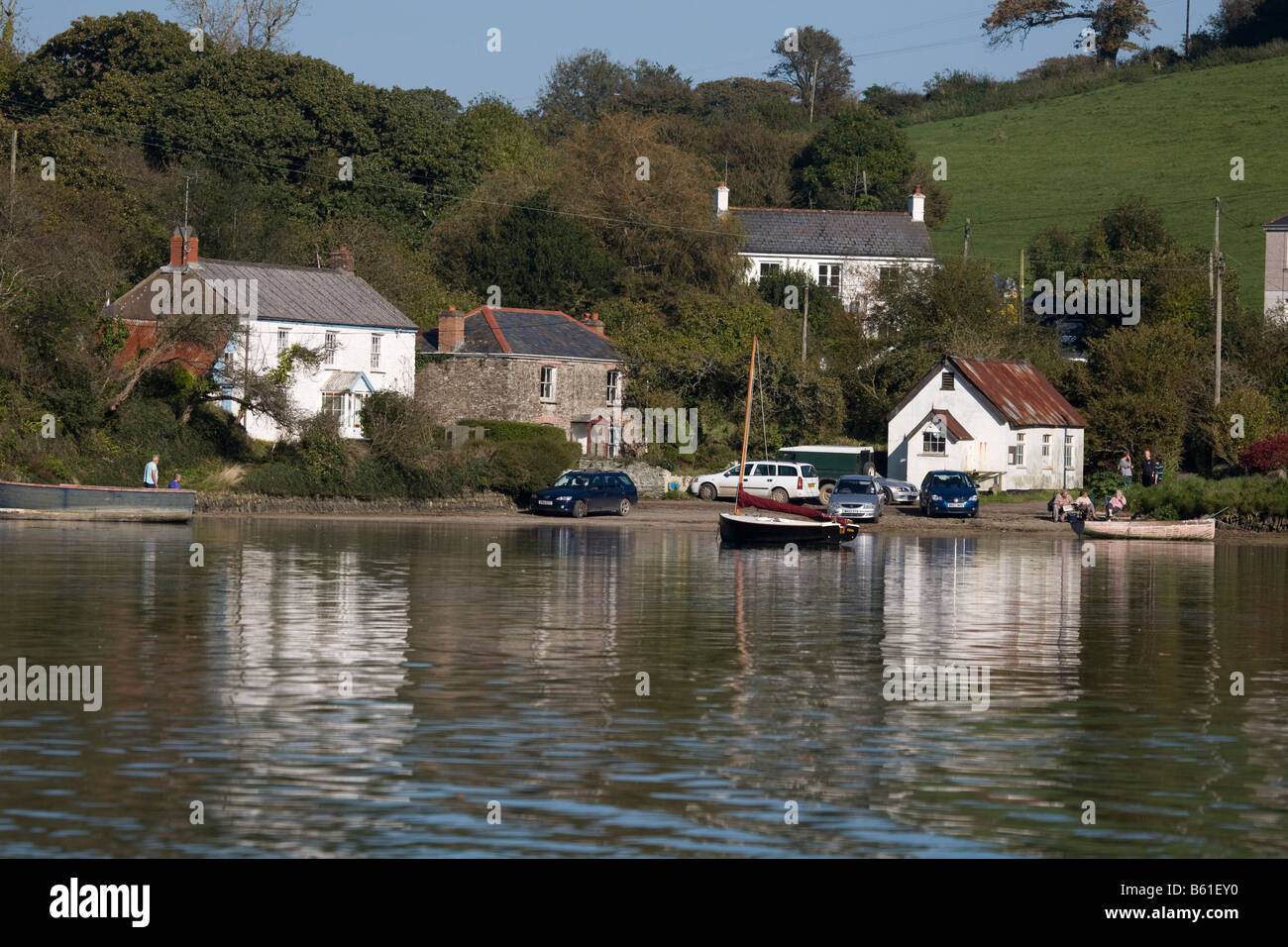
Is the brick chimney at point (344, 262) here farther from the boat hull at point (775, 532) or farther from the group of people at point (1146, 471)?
the group of people at point (1146, 471)

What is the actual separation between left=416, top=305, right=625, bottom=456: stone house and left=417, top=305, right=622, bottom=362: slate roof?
1.7 inches

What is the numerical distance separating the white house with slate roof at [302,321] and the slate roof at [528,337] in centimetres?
311

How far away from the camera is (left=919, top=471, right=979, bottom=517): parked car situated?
198ft

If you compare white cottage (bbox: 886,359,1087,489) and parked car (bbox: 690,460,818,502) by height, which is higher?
white cottage (bbox: 886,359,1087,489)

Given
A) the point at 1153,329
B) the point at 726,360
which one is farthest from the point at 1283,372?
the point at 726,360

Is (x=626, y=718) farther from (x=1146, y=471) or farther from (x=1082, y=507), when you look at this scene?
(x=1146, y=471)

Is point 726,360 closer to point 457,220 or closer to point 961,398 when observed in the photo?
point 961,398

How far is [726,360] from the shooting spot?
76.2 m

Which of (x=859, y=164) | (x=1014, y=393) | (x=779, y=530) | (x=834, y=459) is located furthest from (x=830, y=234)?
(x=779, y=530)

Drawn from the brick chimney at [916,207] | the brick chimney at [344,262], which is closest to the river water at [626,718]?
the brick chimney at [344,262]

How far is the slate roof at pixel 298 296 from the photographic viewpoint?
65125mm

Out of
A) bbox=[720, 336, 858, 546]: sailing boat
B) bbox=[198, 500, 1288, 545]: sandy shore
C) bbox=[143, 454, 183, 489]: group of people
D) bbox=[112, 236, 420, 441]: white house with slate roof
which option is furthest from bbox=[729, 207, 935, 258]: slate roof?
bbox=[720, 336, 858, 546]: sailing boat

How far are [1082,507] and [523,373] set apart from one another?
26.0 metres

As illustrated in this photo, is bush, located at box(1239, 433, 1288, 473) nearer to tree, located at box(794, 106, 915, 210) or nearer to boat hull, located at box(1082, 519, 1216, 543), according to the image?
boat hull, located at box(1082, 519, 1216, 543)
